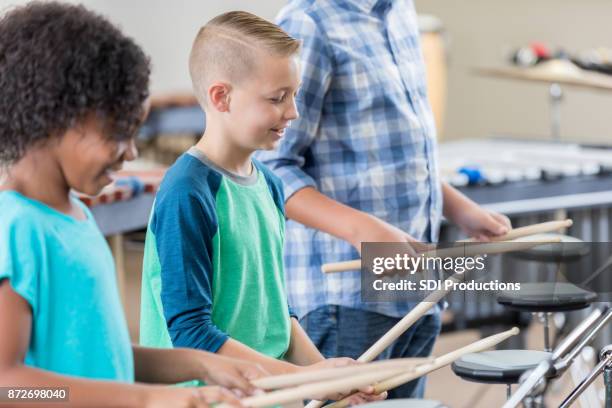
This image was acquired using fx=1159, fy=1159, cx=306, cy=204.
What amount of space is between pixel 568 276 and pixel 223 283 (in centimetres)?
107

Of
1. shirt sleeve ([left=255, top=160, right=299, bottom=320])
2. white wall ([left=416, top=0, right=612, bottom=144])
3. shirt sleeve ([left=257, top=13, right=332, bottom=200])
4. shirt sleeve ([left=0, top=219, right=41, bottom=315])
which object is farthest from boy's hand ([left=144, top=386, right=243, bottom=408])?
white wall ([left=416, top=0, right=612, bottom=144])

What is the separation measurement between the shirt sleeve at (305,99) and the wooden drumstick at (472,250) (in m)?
0.18

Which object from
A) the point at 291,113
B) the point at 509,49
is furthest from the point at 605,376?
the point at 509,49

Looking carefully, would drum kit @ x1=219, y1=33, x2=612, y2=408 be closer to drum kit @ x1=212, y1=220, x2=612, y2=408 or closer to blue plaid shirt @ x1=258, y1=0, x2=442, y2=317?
drum kit @ x1=212, y1=220, x2=612, y2=408

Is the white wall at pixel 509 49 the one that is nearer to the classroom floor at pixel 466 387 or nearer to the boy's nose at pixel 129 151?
the classroom floor at pixel 466 387

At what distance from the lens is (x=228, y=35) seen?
1728 millimetres

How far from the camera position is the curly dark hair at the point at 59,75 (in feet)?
3.96

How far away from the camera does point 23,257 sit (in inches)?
47.6

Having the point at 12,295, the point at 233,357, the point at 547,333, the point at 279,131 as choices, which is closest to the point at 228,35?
the point at 279,131

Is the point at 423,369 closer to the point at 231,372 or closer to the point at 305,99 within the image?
the point at 231,372

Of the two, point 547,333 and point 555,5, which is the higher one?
point 555,5

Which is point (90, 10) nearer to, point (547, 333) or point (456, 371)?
point (456, 371)

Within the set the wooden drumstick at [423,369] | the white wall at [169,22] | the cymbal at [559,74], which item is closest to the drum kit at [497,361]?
the wooden drumstick at [423,369]

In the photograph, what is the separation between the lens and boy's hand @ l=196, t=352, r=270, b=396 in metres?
1.34
